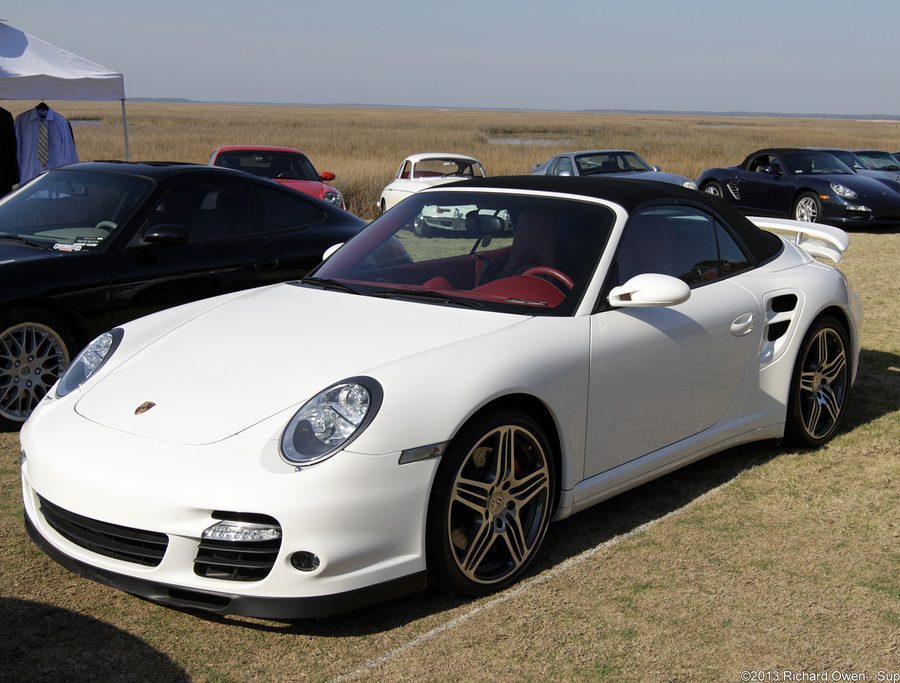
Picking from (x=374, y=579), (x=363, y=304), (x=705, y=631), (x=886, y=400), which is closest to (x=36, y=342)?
(x=363, y=304)

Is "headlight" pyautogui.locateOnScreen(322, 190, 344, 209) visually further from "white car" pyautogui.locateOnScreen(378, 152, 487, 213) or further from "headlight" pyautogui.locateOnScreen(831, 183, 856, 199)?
"headlight" pyautogui.locateOnScreen(831, 183, 856, 199)

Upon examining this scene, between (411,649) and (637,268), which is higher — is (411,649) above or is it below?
below

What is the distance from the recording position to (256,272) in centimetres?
656

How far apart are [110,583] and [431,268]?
6.68ft

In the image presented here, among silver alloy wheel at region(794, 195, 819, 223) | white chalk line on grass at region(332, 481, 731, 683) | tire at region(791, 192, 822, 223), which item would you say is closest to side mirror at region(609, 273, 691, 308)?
white chalk line on grass at region(332, 481, 731, 683)

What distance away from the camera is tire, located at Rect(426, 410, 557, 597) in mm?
3381

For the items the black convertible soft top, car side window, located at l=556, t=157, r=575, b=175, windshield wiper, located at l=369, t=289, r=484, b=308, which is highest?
the black convertible soft top

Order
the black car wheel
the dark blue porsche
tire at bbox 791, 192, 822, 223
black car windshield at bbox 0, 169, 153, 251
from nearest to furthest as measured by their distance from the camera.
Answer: the black car wheel
black car windshield at bbox 0, 169, 153, 251
the dark blue porsche
tire at bbox 791, 192, 822, 223

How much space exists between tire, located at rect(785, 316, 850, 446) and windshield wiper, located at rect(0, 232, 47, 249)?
4.31 m

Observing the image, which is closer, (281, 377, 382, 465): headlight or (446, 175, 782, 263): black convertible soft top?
(281, 377, 382, 465): headlight

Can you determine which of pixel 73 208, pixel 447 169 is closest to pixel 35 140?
pixel 73 208

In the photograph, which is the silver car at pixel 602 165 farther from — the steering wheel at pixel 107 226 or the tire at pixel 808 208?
the steering wheel at pixel 107 226

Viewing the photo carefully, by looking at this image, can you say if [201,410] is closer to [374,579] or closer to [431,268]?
[374,579]

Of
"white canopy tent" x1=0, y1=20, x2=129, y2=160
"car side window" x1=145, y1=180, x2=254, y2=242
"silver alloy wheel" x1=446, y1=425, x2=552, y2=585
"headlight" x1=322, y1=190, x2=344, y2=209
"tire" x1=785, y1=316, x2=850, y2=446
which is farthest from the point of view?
"headlight" x1=322, y1=190, x2=344, y2=209
